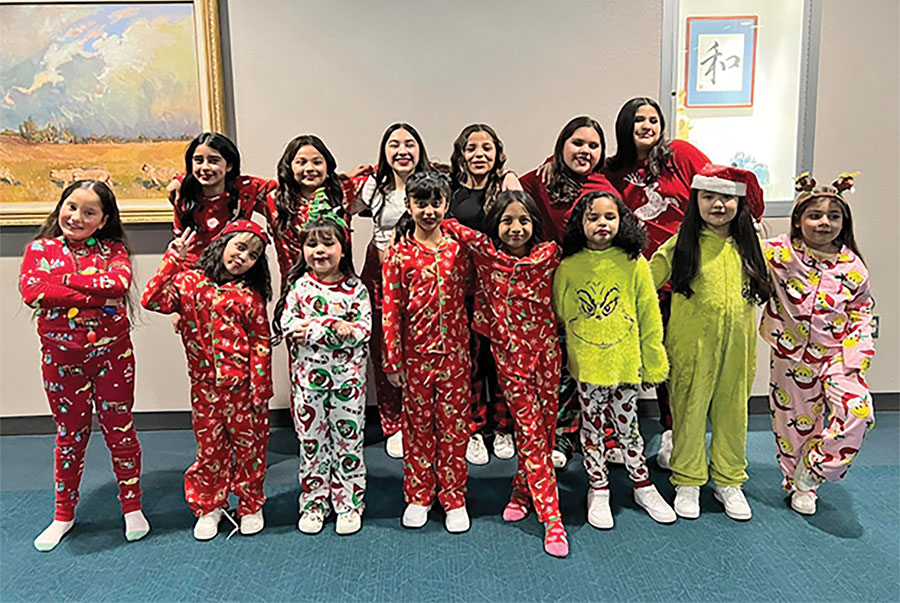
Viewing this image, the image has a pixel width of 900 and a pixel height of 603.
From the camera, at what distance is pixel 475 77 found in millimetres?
3186

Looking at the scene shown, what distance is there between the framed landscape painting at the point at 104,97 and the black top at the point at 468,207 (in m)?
1.44

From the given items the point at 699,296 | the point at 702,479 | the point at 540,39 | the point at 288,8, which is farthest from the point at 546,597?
the point at 288,8

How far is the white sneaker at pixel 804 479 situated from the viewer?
231 centimetres

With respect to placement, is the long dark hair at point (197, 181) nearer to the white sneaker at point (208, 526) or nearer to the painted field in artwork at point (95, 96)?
the painted field in artwork at point (95, 96)

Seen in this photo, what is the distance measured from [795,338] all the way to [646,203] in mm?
763

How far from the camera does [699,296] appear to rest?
2.22 m

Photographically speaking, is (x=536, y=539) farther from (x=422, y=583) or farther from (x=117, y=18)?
(x=117, y=18)

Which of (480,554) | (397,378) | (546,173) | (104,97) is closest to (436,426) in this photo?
(397,378)

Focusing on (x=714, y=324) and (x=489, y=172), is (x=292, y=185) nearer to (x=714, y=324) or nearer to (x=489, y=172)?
(x=489, y=172)

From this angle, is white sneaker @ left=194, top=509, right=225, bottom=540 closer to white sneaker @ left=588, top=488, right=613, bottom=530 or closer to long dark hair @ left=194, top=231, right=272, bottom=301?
long dark hair @ left=194, top=231, right=272, bottom=301

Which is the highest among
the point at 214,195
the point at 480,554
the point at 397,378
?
the point at 214,195

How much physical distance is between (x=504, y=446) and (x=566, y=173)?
127 cm

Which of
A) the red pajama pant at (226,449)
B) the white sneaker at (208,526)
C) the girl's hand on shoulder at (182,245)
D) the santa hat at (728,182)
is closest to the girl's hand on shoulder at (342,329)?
the red pajama pant at (226,449)

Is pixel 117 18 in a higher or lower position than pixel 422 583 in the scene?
higher
